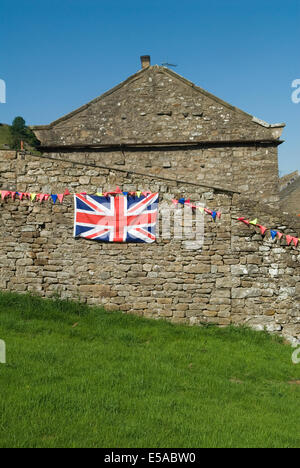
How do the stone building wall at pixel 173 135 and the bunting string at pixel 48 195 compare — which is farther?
the stone building wall at pixel 173 135

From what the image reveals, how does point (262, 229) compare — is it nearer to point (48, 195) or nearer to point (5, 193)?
point (48, 195)

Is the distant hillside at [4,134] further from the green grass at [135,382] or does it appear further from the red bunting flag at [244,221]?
the green grass at [135,382]

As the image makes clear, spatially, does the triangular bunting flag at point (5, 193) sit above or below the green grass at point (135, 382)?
above

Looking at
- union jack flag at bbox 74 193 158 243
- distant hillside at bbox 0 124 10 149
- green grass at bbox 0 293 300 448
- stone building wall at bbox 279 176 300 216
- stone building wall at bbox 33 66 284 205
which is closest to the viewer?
green grass at bbox 0 293 300 448

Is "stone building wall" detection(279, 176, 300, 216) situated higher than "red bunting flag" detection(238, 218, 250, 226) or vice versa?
"stone building wall" detection(279, 176, 300, 216)

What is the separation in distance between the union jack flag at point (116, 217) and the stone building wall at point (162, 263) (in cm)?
20

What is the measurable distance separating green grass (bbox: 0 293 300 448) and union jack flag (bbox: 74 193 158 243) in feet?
5.79

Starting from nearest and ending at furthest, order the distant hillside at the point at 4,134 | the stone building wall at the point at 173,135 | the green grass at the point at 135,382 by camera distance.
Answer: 1. the green grass at the point at 135,382
2. the stone building wall at the point at 173,135
3. the distant hillside at the point at 4,134

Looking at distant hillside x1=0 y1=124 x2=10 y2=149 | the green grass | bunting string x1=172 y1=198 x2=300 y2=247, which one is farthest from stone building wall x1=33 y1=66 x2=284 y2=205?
distant hillside x1=0 y1=124 x2=10 y2=149

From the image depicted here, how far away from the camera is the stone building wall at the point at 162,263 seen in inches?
362

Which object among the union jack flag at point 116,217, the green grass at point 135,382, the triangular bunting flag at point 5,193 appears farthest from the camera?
the triangular bunting flag at point 5,193

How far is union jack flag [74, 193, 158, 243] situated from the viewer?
9.36m

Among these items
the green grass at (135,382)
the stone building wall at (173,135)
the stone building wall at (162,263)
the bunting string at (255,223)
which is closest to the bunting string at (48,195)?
the stone building wall at (162,263)

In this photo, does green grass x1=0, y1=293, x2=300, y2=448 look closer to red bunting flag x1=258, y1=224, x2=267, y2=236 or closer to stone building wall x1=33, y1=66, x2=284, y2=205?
red bunting flag x1=258, y1=224, x2=267, y2=236
